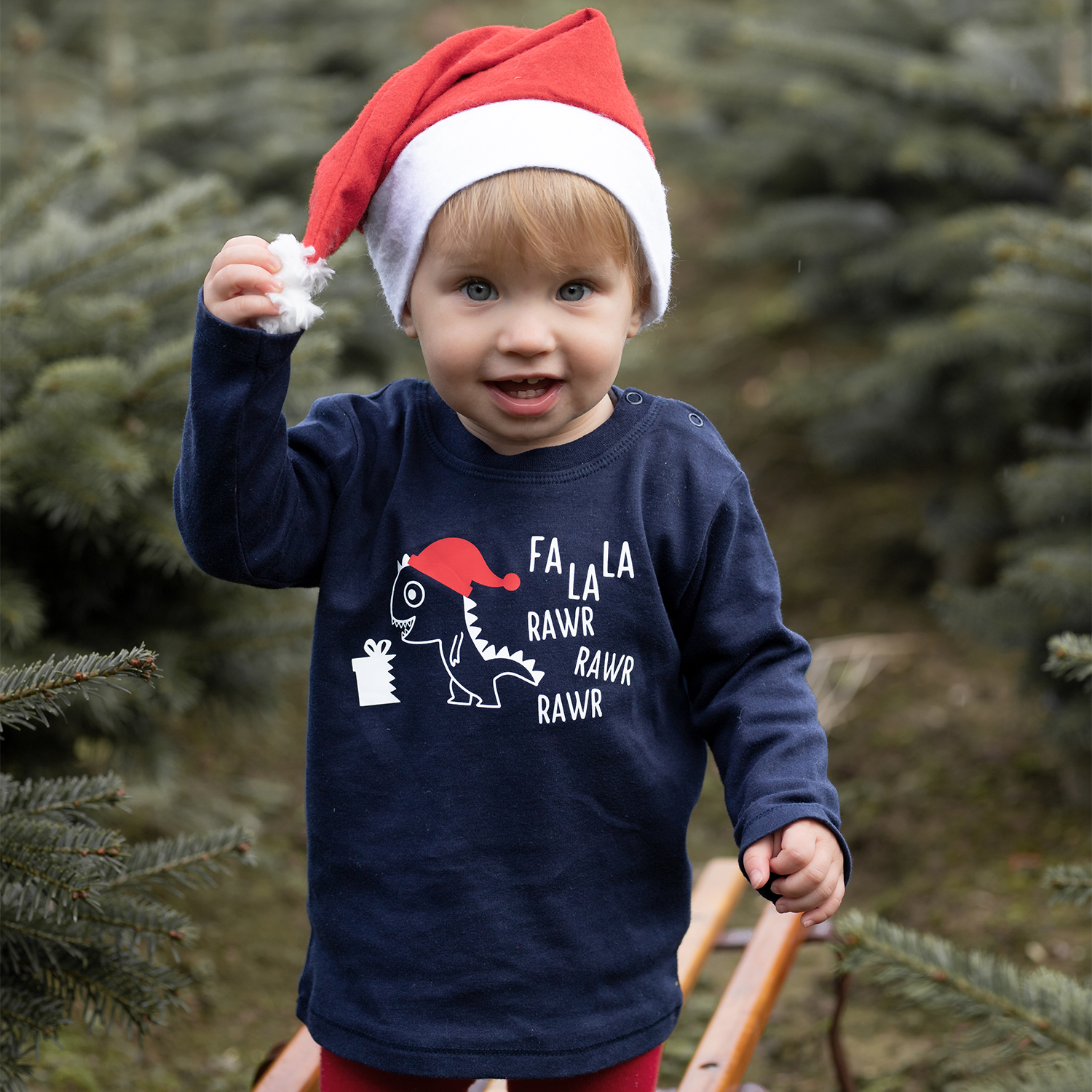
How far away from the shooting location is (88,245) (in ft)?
7.87

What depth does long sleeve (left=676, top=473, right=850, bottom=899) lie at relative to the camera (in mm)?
1400

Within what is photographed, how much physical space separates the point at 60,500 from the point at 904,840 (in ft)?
7.63

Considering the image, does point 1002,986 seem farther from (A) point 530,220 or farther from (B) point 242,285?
(B) point 242,285

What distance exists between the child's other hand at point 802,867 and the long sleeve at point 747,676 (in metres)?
0.02

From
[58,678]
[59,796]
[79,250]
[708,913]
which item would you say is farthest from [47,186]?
[708,913]

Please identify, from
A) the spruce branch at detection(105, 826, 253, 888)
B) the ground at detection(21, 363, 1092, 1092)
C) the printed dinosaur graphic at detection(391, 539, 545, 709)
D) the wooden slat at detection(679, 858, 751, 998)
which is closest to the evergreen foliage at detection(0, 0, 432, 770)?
the ground at detection(21, 363, 1092, 1092)

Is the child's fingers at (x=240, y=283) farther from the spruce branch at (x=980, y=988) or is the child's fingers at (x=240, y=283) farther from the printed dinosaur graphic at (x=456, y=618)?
the spruce branch at (x=980, y=988)

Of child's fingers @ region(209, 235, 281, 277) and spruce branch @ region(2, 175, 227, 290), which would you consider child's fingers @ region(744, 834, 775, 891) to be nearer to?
child's fingers @ region(209, 235, 281, 277)

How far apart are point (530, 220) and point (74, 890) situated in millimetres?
904

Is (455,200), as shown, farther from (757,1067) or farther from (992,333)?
(992,333)

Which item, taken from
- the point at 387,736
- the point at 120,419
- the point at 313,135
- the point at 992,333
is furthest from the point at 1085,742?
the point at 313,135

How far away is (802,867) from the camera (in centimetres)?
133

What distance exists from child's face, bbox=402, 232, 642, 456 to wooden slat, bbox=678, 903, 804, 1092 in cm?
110

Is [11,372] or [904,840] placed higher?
[11,372]
